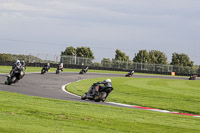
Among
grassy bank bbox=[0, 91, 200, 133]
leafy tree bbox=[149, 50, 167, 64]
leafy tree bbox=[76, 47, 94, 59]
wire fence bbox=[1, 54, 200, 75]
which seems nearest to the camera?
grassy bank bbox=[0, 91, 200, 133]

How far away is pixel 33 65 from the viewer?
192 feet

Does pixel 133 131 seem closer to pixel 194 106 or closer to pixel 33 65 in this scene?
pixel 194 106

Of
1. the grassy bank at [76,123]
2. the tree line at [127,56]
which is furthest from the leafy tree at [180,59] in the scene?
the grassy bank at [76,123]

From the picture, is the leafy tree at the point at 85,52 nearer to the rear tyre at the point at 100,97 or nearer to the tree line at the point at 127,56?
the tree line at the point at 127,56

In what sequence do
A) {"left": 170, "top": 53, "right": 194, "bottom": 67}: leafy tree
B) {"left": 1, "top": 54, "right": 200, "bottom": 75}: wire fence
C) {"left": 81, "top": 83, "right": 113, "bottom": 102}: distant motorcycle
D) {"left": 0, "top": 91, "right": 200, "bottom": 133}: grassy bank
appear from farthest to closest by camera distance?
1. {"left": 170, "top": 53, "right": 194, "bottom": 67}: leafy tree
2. {"left": 1, "top": 54, "right": 200, "bottom": 75}: wire fence
3. {"left": 81, "top": 83, "right": 113, "bottom": 102}: distant motorcycle
4. {"left": 0, "top": 91, "right": 200, "bottom": 133}: grassy bank

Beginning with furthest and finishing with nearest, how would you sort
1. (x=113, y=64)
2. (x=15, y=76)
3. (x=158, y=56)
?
1. (x=158, y=56)
2. (x=113, y=64)
3. (x=15, y=76)

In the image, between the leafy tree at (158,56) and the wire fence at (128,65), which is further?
the leafy tree at (158,56)

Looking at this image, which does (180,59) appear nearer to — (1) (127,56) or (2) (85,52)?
(1) (127,56)

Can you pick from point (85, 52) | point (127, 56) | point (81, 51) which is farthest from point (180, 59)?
point (81, 51)

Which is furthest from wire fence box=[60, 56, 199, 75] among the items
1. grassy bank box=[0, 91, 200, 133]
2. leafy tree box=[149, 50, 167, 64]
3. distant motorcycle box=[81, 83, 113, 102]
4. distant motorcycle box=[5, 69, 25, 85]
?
leafy tree box=[149, 50, 167, 64]

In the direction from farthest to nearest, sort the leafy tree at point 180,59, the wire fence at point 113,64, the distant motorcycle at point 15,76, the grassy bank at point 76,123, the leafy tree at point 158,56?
1. the leafy tree at point 158,56
2. the leafy tree at point 180,59
3. the wire fence at point 113,64
4. the distant motorcycle at point 15,76
5. the grassy bank at point 76,123

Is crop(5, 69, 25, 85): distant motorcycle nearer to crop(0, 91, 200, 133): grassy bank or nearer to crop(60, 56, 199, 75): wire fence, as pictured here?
crop(0, 91, 200, 133): grassy bank

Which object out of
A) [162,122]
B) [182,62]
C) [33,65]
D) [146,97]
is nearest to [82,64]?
[33,65]

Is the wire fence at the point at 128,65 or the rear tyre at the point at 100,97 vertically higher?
the wire fence at the point at 128,65
